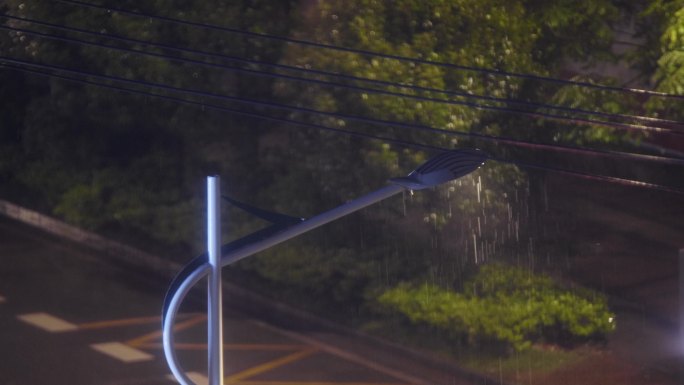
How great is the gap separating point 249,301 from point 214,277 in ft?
26.8

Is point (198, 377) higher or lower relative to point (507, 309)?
lower

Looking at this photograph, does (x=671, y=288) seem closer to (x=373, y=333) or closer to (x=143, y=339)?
(x=373, y=333)

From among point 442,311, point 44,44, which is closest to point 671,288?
point 442,311

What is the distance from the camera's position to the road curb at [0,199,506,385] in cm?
1134

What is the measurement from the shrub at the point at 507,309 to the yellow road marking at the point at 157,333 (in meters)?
2.14

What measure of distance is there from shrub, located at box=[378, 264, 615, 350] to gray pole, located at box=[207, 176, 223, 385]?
6.40m

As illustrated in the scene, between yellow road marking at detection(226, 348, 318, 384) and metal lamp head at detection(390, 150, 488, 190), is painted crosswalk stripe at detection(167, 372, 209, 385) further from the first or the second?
metal lamp head at detection(390, 150, 488, 190)

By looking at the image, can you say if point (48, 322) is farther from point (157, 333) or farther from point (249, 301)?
point (249, 301)

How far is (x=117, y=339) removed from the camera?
11.9 meters

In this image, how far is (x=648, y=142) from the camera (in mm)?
18906

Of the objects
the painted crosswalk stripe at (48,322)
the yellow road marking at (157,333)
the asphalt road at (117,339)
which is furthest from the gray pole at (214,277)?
the painted crosswalk stripe at (48,322)

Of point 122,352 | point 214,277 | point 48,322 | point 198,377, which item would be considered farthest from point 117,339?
point 214,277

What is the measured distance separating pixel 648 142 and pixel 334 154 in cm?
828

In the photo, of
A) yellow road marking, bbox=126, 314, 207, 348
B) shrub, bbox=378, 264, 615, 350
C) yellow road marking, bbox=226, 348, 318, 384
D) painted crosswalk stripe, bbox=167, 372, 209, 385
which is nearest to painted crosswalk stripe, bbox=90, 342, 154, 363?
yellow road marking, bbox=126, 314, 207, 348
